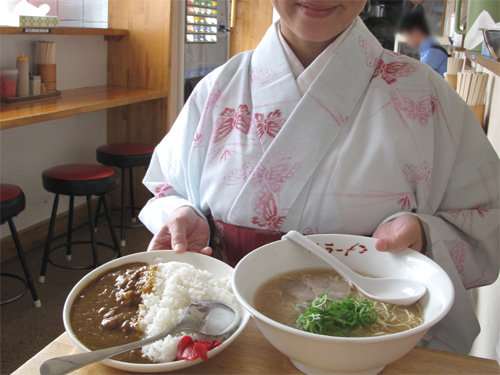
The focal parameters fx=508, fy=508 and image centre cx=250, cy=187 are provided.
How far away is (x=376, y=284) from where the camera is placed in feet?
2.62

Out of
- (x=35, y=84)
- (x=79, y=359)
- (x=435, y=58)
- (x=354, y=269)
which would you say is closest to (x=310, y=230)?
(x=354, y=269)

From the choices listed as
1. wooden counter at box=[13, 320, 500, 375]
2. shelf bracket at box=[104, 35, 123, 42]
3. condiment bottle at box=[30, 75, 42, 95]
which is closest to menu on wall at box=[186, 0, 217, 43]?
shelf bracket at box=[104, 35, 123, 42]

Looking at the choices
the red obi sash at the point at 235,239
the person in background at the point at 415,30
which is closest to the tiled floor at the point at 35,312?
the red obi sash at the point at 235,239

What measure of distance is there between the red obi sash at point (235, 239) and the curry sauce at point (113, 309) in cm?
23

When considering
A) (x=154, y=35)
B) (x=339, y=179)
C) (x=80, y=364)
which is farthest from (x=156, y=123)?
(x=80, y=364)

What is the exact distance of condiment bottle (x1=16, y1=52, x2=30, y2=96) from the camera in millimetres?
2879

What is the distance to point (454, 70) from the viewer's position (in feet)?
7.69

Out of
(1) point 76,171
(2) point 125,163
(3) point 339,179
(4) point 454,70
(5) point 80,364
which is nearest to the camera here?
(5) point 80,364

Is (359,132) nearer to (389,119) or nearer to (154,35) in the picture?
(389,119)

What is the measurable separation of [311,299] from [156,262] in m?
0.31

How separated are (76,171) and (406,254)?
7.30 ft

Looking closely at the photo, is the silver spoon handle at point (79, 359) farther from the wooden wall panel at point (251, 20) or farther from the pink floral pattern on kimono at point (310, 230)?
the wooden wall panel at point (251, 20)

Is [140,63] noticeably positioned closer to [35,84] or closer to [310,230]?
[35,84]

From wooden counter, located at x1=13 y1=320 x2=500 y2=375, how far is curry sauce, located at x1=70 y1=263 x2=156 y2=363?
3 cm
